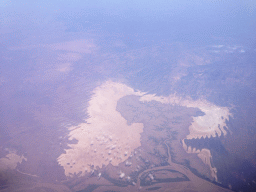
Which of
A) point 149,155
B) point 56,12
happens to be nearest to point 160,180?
point 149,155

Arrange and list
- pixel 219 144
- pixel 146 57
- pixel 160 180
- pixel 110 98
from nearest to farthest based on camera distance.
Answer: pixel 160 180 < pixel 219 144 < pixel 110 98 < pixel 146 57

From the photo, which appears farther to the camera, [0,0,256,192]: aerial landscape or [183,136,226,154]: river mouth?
[183,136,226,154]: river mouth

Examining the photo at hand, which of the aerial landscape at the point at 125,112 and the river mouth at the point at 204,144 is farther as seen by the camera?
the river mouth at the point at 204,144

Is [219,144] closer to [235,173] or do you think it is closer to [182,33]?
[235,173]

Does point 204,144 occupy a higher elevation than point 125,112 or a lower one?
lower

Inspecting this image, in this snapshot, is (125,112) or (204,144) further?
(125,112)

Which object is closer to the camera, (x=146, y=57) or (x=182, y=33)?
(x=146, y=57)

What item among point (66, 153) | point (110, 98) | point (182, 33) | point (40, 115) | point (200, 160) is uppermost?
point (182, 33)

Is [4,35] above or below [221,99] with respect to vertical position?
above
